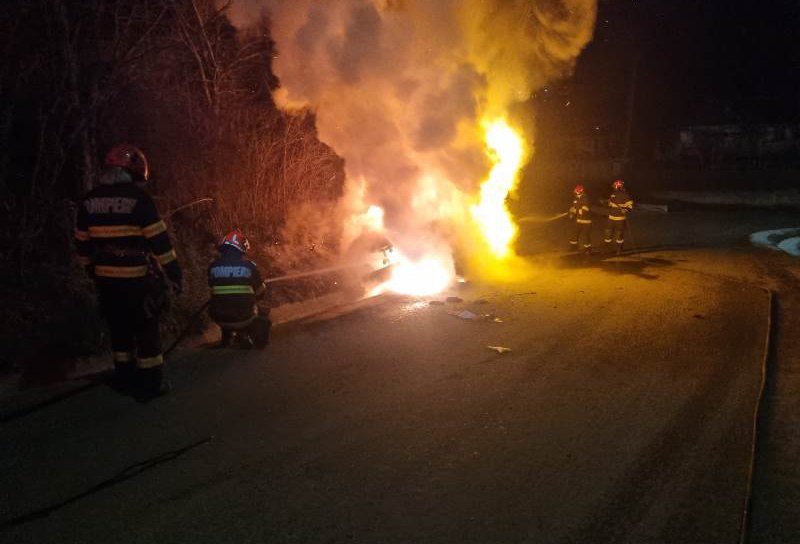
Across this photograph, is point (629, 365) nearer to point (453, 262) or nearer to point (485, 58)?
point (453, 262)

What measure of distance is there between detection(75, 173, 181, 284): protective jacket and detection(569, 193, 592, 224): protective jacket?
1050 cm

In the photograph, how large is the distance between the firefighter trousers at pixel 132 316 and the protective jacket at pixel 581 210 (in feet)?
34.6

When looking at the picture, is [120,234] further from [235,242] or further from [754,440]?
[754,440]

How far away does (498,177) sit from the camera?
1190 centimetres

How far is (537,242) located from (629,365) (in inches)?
400

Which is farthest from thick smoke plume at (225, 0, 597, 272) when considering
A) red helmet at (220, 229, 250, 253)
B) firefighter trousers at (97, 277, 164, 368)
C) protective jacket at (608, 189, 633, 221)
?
firefighter trousers at (97, 277, 164, 368)

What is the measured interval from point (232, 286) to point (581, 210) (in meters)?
9.58

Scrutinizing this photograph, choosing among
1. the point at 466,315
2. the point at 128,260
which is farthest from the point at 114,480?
the point at 466,315

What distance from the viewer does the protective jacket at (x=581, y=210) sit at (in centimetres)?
1357

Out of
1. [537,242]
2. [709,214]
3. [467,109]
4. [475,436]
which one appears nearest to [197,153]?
[467,109]

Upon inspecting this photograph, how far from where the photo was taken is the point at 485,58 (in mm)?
11039

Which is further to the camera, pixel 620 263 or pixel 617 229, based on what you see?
pixel 617 229

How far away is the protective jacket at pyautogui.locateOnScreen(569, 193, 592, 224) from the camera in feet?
44.5

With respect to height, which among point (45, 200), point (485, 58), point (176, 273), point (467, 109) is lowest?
point (176, 273)
